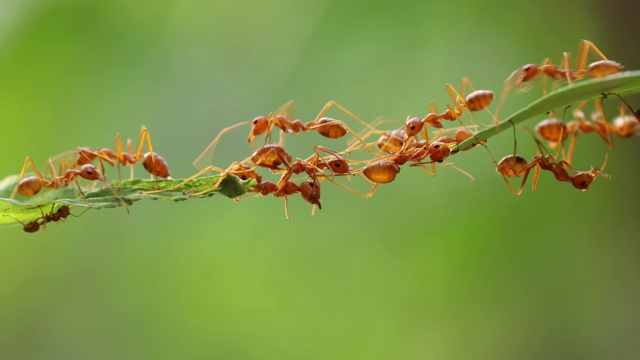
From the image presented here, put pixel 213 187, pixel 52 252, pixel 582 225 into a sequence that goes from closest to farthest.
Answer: pixel 213 187
pixel 52 252
pixel 582 225

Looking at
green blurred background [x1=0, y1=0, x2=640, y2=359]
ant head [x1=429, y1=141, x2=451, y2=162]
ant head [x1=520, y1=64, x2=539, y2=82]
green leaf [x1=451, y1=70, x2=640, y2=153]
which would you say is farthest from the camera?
green blurred background [x1=0, y1=0, x2=640, y2=359]

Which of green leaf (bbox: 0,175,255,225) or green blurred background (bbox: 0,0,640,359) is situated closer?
green leaf (bbox: 0,175,255,225)

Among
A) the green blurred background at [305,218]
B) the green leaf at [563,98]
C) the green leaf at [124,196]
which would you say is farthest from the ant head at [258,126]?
the green blurred background at [305,218]

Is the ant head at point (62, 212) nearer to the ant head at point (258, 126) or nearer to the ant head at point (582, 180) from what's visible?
the ant head at point (258, 126)

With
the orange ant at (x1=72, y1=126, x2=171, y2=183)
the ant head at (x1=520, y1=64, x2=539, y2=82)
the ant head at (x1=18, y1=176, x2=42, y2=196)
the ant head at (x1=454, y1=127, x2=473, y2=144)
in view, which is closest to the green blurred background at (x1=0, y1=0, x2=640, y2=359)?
the orange ant at (x1=72, y1=126, x2=171, y2=183)

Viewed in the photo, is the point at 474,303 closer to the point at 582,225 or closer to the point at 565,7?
the point at 582,225

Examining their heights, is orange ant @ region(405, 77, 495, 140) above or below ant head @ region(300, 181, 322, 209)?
above

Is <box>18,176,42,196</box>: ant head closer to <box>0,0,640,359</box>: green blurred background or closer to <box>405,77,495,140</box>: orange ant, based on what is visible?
<box>405,77,495,140</box>: orange ant

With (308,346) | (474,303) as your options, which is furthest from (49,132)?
(474,303)
